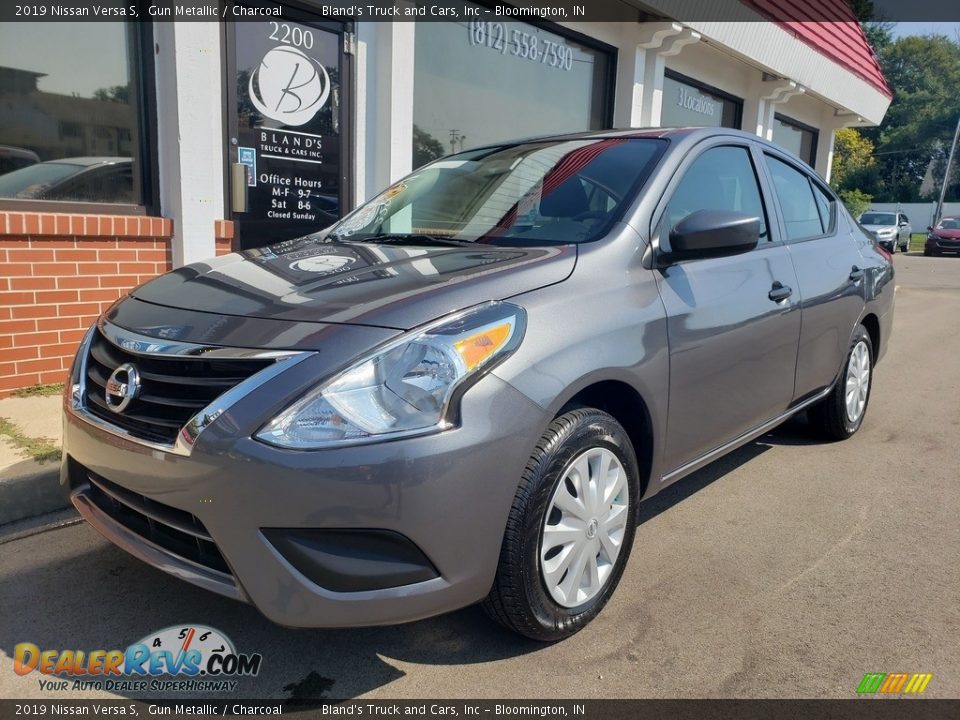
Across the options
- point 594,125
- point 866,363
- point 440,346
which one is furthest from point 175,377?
point 594,125

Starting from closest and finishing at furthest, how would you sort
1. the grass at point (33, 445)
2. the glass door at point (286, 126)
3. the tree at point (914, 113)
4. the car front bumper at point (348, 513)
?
the car front bumper at point (348, 513) < the grass at point (33, 445) < the glass door at point (286, 126) < the tree at point (914, 113)

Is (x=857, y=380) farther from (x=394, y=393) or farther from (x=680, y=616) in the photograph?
(x=394, y=393)

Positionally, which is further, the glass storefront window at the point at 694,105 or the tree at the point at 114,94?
the glass storefront window at the point at 694,105

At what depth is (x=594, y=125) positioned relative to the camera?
959cm

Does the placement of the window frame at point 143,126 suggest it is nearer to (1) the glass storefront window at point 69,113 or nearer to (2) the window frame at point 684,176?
(1) the glass storefront window at point 69,113

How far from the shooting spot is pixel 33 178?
4.85m

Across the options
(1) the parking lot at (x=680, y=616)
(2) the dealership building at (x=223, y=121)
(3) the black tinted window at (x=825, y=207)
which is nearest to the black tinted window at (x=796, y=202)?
(3) the black tinted window at (x=825, y=207)

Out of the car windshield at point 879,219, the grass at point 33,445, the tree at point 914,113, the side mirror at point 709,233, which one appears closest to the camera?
the side mirror at point 709,233

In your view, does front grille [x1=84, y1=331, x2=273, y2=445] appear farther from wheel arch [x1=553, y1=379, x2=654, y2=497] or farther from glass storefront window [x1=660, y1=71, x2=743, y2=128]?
glass storefront window [x1=660, y1=71, x2=743, y2=128]

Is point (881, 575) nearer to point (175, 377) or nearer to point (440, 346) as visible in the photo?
point (440, 346)

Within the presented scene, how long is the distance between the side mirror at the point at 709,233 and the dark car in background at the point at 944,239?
90.4ft

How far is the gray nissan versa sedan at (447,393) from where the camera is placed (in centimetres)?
191

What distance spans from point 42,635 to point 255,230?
13.2 feet

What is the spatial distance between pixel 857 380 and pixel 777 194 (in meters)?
1.45
